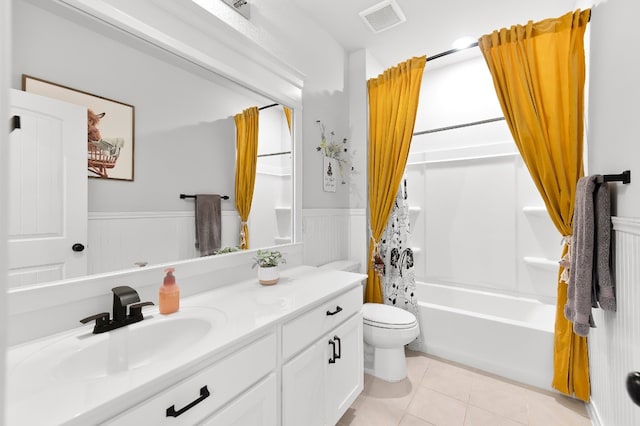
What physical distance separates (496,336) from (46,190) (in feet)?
8.49

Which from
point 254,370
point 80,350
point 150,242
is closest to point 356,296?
point 254,370

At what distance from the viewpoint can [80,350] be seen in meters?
0.82

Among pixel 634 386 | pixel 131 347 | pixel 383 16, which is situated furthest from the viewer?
pixel 383 16

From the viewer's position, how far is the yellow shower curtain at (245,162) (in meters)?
1.55

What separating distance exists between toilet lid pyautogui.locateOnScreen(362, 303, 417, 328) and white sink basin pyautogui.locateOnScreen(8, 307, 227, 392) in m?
1.24

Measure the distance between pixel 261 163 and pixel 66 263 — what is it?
3.40ft

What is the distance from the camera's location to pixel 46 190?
0.91 meters

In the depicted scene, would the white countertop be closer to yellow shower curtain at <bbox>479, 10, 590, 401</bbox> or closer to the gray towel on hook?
the gray towel on hook

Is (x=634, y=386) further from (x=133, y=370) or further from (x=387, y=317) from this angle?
(x=387, y=317)

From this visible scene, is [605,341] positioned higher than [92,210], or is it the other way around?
[92,210]

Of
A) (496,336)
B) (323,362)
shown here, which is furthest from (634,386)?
(496,336)

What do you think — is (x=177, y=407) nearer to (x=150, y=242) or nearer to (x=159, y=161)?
(x=150, y=242)

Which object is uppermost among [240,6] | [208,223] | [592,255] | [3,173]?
[240,6]

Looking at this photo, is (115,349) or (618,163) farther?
(618,163)
